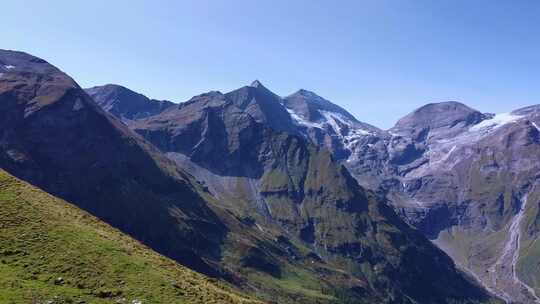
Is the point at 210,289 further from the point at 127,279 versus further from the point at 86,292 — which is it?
the point at 86,292

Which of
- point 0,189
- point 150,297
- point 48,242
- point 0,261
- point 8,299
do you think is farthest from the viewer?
point 0,189

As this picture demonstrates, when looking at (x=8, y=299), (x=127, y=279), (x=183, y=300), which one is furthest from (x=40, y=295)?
(x=183, y=300)

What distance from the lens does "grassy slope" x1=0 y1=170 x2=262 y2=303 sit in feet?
155

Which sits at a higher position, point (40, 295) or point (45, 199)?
point (45, 199)

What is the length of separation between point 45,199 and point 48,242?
40.6 feet

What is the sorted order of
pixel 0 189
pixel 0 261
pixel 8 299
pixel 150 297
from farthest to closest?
pixel 0 189 → pixel 0 261 → pixel 150 297 → pixel 8 299

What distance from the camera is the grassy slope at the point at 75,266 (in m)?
47.3

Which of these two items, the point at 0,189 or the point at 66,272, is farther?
the point at 0,189

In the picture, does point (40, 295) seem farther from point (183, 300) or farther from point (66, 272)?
point (183, 300)

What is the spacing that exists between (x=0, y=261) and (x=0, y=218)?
7.08 meters

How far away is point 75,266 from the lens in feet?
169

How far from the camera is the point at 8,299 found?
44.2m

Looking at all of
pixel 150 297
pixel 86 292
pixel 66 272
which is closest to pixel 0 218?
pixel 66 272

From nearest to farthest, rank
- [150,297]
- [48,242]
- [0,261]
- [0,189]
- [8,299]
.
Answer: [8,299]
[150,297]
[0,261]
[48,242]
[0,189]
